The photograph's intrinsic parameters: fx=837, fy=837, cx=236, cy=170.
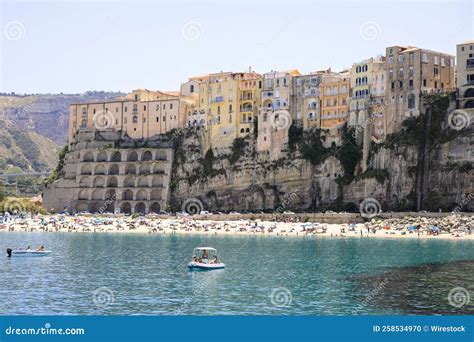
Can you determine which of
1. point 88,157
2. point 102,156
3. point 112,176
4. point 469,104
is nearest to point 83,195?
point 112,176

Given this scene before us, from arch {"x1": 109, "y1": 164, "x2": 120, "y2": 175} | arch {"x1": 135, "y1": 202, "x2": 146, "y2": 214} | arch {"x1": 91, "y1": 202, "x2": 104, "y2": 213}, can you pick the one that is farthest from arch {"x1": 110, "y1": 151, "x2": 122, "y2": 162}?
arch {"x1": 135, "y1": 202, "x2": 146, "y2": 214}

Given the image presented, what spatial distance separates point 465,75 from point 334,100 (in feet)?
60.2

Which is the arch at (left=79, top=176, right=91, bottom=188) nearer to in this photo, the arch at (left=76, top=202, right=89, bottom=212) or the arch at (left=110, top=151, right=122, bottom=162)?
the arch at (left=76, top=202, right=89, bottom=212)

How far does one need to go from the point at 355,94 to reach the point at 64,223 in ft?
131

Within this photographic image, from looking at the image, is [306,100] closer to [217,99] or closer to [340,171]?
[340,171]

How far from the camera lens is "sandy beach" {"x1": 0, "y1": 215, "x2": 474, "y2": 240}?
3388 inches

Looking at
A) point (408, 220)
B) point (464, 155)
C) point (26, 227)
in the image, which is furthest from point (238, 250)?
point (26, 227)

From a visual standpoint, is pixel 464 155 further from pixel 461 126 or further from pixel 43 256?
pixel 43 256

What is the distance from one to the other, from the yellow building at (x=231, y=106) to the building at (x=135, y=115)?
6.02m

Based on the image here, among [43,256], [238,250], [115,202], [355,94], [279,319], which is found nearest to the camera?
[279,319]

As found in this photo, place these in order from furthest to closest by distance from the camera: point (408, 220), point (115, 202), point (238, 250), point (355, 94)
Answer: point (115, 202), point (355, 94), point (408, 220), point (238, 250)

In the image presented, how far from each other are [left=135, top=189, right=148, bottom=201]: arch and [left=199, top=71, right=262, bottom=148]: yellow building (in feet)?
40.1

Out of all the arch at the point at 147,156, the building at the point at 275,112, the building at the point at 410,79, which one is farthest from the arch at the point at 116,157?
the building at the point at 410,79

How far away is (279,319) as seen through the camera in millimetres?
21250
